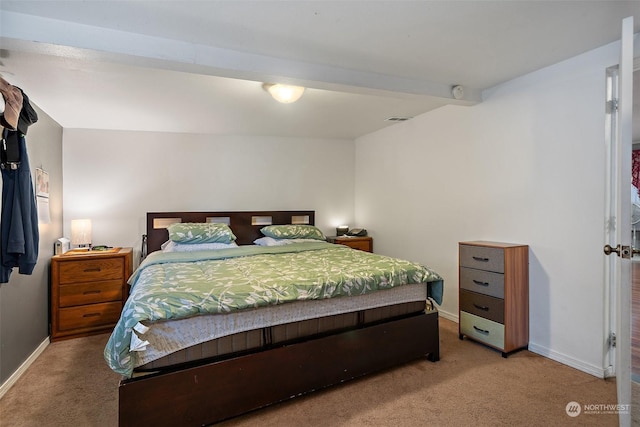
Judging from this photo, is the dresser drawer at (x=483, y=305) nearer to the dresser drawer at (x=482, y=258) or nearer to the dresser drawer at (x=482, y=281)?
the dresser drawer at (x=482, y=281)

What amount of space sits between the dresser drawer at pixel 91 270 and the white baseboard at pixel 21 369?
0.57m

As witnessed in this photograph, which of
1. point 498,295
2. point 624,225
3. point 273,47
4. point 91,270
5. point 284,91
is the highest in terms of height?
point 273,47

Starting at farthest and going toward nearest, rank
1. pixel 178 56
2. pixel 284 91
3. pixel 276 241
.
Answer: pixel 276 241 < pixel 284 91 < pixel 178 56

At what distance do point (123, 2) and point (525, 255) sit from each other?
10.7ft

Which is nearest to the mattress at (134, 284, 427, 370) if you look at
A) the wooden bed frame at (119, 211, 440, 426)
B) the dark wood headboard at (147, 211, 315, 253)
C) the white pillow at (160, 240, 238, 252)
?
the wooden bed frame at (119, 211, 440, 426)

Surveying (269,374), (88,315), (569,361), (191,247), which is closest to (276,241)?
(191,247)

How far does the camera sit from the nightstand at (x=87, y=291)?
3.12 metres

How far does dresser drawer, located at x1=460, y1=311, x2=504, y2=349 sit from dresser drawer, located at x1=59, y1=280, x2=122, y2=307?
343 cm

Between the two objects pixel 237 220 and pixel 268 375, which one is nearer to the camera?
pixel 268 375

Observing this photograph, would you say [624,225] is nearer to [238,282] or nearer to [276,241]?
[238,282]

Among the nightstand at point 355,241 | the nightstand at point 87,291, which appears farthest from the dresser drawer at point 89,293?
the nightstand at point 355,241

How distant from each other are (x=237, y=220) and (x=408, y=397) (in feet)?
9.92

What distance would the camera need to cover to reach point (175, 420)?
1.70m

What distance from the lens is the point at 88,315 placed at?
323cm
